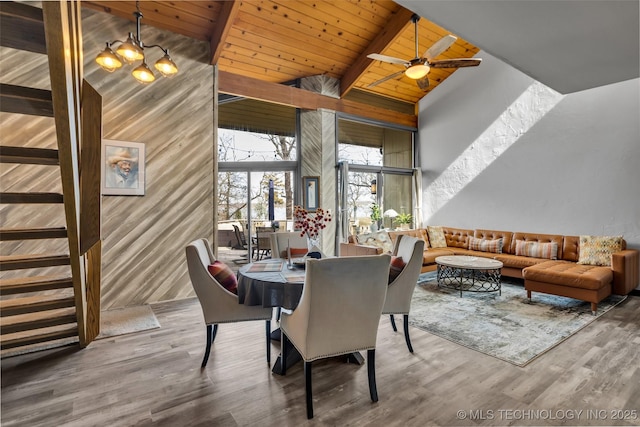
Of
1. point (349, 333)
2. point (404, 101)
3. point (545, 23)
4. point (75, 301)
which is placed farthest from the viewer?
point (404, 101)

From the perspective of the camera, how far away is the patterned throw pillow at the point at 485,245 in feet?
18.6

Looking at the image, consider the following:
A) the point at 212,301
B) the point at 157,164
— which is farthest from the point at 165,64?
the point at 212,301

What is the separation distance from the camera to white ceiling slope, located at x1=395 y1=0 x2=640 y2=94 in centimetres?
267

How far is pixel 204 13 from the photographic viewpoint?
13.8 ft

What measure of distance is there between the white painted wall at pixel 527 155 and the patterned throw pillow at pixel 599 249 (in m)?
0.41

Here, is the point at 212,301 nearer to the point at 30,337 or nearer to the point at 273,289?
the point at 273,289

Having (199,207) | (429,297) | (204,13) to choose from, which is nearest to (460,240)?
(429,297)

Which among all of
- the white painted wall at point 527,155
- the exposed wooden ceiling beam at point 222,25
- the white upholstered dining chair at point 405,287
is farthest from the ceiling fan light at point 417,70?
the white painted wall at point 527,155

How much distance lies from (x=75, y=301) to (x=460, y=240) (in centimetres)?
614

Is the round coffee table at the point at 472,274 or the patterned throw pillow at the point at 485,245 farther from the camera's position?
the patterned throw pillow at the point at 485,245

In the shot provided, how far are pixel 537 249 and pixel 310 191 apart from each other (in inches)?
158

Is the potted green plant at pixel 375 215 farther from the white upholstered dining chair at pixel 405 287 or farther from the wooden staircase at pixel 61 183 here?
the wooden staircase at pixel 61 183

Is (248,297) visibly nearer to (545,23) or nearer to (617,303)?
(545,23)

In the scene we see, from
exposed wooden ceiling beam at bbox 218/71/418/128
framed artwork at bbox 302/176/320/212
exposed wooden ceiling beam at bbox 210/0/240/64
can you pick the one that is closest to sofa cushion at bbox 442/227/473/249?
exposed wooden ceiling beam at bbox 218/71/418/128
